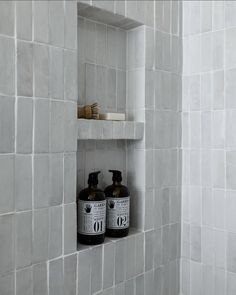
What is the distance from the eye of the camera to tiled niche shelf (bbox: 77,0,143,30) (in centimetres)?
96

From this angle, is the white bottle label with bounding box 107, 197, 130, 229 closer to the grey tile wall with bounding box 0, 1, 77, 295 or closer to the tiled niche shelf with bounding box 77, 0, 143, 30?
the grey tile wall with bounding box 0, 1, 77, 295

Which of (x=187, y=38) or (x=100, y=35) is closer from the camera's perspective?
(x=100, y=35)

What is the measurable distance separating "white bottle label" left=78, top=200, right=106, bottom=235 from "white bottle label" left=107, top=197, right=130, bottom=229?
0.06 metres

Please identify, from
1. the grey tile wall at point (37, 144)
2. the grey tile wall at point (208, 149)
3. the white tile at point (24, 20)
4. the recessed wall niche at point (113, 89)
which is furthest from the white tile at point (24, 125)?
the grey tile wall at point (208, 149)

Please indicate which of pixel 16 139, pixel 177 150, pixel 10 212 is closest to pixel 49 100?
pixel 16 139

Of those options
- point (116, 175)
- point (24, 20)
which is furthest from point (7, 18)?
point (116, 175)

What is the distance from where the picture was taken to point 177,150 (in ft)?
3.97

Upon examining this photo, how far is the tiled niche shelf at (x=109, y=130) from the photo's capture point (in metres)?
0.94

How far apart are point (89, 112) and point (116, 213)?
280mm

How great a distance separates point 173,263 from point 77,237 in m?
0.39

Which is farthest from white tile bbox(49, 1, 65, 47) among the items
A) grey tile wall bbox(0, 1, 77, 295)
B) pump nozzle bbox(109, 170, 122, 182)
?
pump nozzle bbox(109, 170, 122, 182)

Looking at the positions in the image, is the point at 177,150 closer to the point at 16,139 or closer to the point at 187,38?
the point at 187,38

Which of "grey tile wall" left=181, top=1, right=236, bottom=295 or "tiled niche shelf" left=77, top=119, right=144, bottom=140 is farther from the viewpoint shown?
"grey tile wall" left=181, top=1, right=236, bottom=295

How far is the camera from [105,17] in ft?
3.39
